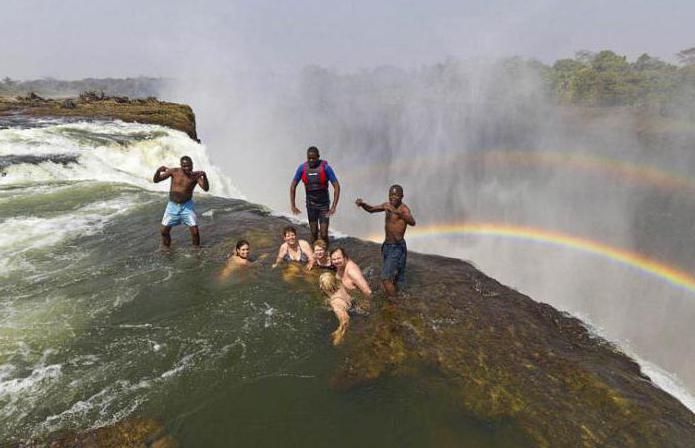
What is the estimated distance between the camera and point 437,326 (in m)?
6.41

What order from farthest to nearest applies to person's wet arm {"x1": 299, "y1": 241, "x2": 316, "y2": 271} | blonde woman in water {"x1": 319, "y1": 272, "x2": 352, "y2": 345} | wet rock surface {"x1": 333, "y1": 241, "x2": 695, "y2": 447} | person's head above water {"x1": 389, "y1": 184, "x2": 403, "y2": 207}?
person's wet arm {"x1": 299, "y1": 241, "x2": 316, "y2": 271}, person's head above water {"x1": 389, "y1": 184, "x2": 403, "y2": 207}, blonde woman in water {"x1": 319, "y1": 272, "x2": 352, "y2": 345}, wet rock surface {"x1": 333, "y1": 241, "x2": 695, "y2": 447}

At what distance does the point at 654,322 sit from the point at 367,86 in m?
102

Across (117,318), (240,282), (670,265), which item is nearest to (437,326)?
(240,282)

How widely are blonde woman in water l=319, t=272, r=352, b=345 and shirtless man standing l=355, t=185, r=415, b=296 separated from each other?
84cm

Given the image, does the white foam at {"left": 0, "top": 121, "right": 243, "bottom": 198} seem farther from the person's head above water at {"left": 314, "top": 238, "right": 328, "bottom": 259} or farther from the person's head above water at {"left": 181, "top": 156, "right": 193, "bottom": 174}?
the person's head above water at {"left": 314, "top": 238, "right": 328, "bottom": 259}

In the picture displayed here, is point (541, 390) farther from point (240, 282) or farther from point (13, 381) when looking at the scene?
point (13, 381)

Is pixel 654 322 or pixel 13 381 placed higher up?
pixel 13 381

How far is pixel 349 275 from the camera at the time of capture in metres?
7.46

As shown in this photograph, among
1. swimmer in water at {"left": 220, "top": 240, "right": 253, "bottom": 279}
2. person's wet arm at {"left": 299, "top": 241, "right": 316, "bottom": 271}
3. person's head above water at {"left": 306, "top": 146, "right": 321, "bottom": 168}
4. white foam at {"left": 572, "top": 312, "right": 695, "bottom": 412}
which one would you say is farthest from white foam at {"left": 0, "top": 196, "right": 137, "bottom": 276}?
white foam at {"left": 572, "top": 312, "right": 695, "bottom": 412}

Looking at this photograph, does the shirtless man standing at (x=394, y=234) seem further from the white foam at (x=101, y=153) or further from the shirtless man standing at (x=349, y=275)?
the white foam at (x=101, y=153)

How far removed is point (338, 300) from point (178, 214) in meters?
4.60

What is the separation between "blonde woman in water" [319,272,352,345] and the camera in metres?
6.18

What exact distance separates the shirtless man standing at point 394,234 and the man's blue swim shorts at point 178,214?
14.6 ft

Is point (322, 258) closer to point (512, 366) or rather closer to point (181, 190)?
point (181, 190)
